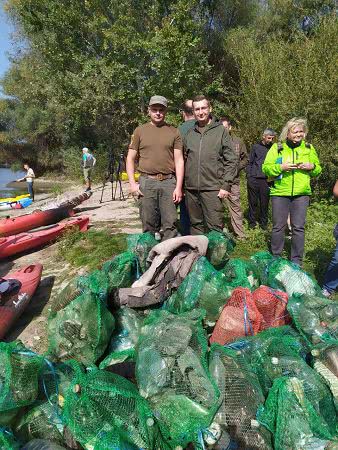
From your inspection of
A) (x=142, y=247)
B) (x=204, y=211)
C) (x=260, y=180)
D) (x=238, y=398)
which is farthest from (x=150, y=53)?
(x=238, y=398)

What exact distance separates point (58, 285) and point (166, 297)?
210 centimetres

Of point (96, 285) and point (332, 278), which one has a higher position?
point (96, 285)

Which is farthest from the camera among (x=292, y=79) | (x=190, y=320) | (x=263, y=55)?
(x=263, y=55)

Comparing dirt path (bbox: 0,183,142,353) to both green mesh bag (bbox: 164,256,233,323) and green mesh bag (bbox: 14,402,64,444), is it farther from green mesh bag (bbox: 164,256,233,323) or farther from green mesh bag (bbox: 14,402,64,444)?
green mesh bag (bbox: 164,256,233,323)

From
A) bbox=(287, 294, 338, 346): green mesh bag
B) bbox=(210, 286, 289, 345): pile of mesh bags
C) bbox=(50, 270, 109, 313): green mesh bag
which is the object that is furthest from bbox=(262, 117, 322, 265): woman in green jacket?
bbox=(50, 270, 109, 313): green mesh bag

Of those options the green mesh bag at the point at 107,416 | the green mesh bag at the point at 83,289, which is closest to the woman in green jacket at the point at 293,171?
the green mesh bag at the point at 83,289

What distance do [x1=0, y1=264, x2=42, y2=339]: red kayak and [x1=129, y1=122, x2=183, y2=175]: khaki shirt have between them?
1.95 meters

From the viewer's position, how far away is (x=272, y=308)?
2971mm

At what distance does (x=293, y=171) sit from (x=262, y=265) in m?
1.23

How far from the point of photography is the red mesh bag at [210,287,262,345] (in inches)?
109

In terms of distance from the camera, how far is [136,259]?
3732 millimetres

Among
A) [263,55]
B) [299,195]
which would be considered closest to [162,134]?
[299,195]

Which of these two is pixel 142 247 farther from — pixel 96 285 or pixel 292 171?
pixel 292 171

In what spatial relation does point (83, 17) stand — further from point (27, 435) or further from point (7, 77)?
point (27, 435)
